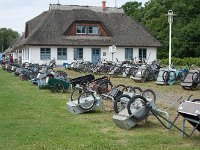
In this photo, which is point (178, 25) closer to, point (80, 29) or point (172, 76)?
point (80, 29)

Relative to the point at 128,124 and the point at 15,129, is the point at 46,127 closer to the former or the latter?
the point at 15,129

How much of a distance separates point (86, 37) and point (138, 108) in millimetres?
37852

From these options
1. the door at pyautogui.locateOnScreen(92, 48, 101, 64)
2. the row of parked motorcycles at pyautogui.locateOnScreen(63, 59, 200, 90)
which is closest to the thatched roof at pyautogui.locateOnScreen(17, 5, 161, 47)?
the door at pyautogui.locateOnScreen(92, 48, 101, 64)

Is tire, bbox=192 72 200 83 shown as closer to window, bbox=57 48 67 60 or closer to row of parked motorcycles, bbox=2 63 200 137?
row of parked motorcycles, bbox=2 63 200 137

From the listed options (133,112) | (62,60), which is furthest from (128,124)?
(62,60)

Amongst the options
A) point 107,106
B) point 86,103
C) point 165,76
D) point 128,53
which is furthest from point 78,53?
point 86,103

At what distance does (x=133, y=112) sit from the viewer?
32.9ft

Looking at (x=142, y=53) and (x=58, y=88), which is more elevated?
(x=142, y=53)

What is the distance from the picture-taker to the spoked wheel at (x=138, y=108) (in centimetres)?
999

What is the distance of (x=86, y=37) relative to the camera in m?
47.6

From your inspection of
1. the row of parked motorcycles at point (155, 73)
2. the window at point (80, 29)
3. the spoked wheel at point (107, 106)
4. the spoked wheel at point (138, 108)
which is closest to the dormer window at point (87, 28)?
the window at point (80, 29)

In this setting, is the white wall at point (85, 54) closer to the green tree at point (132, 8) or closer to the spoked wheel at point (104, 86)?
the green tree at point (132, 8)

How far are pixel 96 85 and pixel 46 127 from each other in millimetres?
5975

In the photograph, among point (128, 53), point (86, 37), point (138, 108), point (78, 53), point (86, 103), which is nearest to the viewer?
point (138, 108)
